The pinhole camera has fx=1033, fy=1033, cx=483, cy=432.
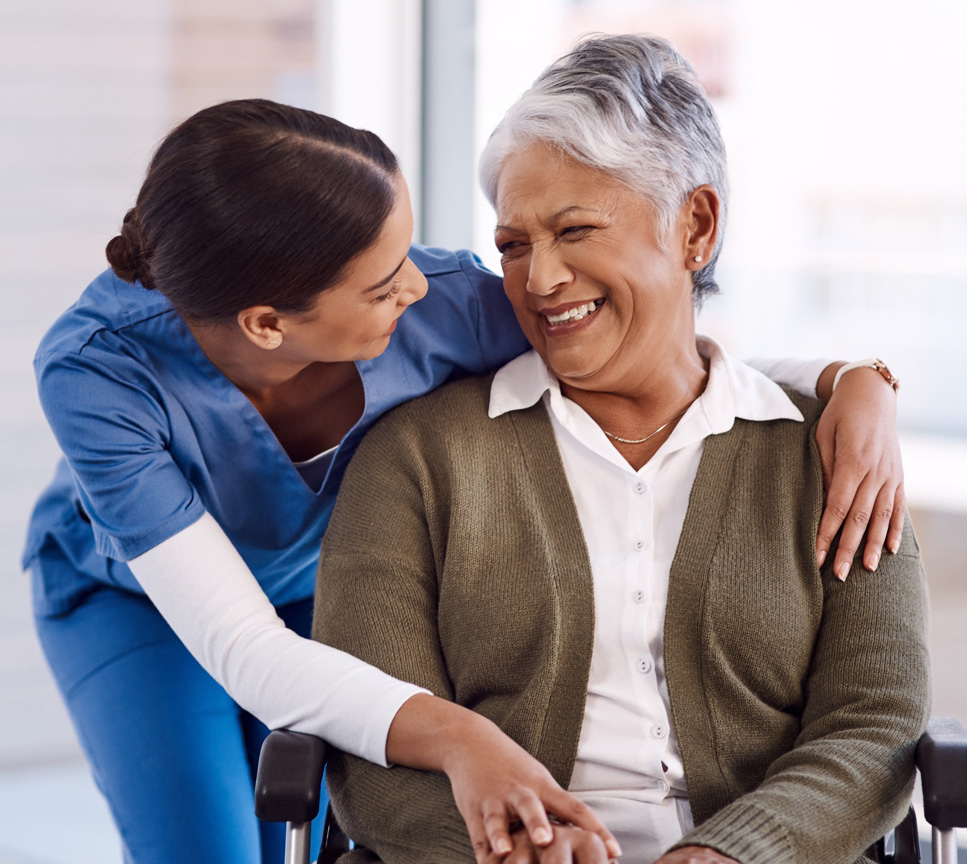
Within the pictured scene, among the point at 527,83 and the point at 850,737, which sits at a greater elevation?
the point at 527,83

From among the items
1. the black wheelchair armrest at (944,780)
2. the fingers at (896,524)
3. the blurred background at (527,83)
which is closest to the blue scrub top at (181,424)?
the fingers at (896,524)

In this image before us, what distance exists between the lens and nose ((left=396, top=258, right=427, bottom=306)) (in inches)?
56.8

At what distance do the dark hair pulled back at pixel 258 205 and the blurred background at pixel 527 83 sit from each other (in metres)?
1.36

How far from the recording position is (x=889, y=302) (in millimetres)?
2578

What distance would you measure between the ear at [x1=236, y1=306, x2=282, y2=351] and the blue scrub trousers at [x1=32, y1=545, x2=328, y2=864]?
0.60m

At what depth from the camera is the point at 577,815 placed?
114cm

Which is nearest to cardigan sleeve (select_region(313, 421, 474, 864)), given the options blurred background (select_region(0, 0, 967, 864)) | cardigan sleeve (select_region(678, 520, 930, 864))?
cardigan sleeve (select_region(678, 520, 930, 864))

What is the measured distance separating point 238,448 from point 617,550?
1.89ft

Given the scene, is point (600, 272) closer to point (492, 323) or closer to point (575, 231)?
point (575, 231)

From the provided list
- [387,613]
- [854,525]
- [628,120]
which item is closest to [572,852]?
[387,613]

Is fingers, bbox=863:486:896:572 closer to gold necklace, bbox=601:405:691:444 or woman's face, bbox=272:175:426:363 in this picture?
gold necklace, bbox=601:405:691:444

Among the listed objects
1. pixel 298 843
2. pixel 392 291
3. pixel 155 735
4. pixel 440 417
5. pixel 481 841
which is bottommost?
pixel 155 735

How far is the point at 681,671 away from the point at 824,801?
250 mm

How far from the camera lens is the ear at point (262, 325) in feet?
4.54
